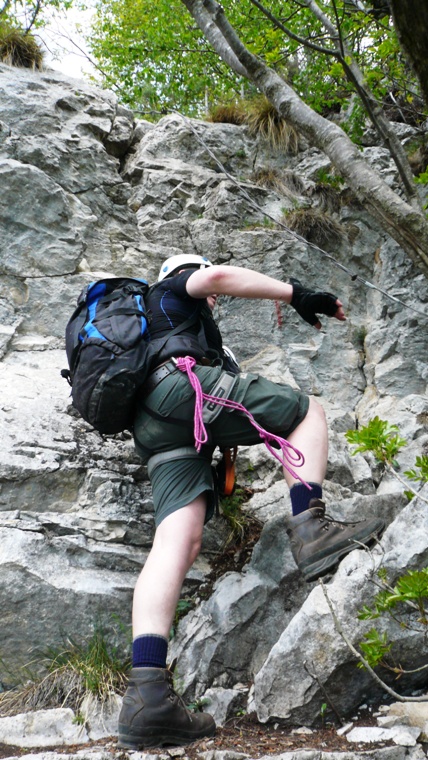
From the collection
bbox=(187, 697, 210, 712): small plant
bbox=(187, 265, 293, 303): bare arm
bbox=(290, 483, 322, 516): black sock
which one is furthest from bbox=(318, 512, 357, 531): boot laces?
bbox=(187, 265, 293, 303): bare arm

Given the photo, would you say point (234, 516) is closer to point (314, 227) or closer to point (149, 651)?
point (149, 651)

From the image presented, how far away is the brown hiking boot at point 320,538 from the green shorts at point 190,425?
22.4 inches

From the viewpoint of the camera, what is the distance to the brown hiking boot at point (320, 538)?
11.4ft

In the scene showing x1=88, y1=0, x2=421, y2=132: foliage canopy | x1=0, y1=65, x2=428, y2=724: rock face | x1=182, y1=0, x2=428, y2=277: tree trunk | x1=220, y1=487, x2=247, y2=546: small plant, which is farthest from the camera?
x1=88, y1=0, x2=421, y2=132: foliage canopy

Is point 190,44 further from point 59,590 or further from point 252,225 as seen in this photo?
point 59,590

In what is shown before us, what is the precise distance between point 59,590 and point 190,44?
10.5 meters

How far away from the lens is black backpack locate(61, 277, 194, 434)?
3.69 metres

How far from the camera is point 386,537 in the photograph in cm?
375

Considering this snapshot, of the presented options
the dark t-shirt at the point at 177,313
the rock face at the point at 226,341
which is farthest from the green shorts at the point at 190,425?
the rock face at the point at 226,341

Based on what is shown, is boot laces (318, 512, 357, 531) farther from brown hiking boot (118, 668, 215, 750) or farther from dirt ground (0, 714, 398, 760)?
brown hiking boot (118, 668, 215, 750)

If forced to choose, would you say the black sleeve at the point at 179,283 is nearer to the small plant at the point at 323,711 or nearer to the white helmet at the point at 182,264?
the white helmet at the point at 182,264

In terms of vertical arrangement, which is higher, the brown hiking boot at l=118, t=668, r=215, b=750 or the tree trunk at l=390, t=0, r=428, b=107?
the tree trunk at l=390, t=0, r=428, b=107

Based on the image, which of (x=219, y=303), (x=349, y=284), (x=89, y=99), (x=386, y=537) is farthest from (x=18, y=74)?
(x=386, y=537)

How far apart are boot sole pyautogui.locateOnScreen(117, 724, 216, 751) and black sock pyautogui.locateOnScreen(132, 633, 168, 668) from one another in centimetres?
29
